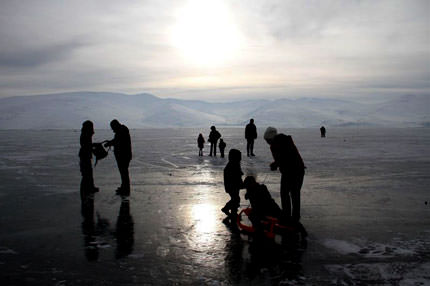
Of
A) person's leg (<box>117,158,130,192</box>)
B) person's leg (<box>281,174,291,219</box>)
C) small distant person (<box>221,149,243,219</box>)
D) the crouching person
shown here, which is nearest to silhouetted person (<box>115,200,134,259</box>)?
person's leg (<box>117,158,130,192</box>)

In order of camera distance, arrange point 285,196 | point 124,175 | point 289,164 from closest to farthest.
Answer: point 289,164 → point 285,196 → point 124,175

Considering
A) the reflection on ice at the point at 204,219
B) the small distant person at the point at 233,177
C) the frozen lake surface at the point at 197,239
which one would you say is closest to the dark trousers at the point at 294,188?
the frozen lake surface at the point at 197,239

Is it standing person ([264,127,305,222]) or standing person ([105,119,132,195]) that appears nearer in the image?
standing person ([264,127,305,222])

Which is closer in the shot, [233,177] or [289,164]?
[289,164]

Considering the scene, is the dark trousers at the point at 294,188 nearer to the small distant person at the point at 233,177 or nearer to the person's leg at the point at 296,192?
the person's leg at the point at 296,192

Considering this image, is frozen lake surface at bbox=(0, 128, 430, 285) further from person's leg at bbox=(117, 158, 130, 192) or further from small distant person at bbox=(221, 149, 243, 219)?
small distant person at bbox=(221, 149, 243, 219)

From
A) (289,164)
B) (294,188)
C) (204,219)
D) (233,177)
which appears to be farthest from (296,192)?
(204,219)

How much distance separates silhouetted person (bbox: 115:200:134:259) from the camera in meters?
5.49

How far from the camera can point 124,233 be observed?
641 centimetres

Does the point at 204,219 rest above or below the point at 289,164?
below

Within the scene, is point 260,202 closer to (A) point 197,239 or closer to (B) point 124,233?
(A) point 197,239

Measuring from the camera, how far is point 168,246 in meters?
5.71

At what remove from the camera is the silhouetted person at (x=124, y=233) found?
5.49 meters

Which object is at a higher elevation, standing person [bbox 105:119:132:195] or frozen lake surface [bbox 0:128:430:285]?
standing person [bbox 105:119:132:195]
